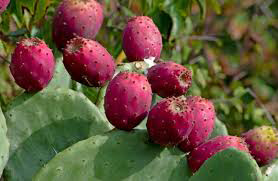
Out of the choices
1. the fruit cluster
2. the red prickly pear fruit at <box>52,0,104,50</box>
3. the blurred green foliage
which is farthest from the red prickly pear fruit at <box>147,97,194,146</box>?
the blurred green foliage

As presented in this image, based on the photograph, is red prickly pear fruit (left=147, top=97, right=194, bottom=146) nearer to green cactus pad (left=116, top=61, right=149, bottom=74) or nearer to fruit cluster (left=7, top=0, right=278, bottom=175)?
fruit cluster (left=7, top=0, right=278, bottom=175)

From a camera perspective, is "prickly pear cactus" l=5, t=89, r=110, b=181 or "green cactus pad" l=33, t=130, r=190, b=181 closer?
"green cactus pad" l=33, t=130, r=190, b=181

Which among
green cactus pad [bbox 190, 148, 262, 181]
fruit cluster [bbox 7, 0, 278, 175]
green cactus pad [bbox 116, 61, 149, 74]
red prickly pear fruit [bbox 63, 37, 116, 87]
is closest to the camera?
green cactus pad [bbox 190, 148, 262, 181]

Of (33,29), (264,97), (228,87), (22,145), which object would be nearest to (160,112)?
(22,145)

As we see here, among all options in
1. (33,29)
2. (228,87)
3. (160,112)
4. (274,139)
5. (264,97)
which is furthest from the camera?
(264,97)

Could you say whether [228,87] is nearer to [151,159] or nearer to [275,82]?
[275,82]

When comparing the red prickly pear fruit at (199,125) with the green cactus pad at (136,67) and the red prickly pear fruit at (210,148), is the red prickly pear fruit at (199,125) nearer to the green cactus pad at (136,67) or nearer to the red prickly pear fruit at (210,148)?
the red prickly pear fruit at (210,148)
